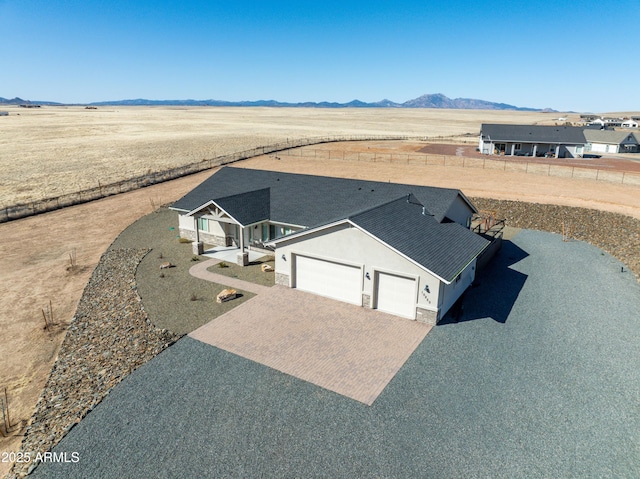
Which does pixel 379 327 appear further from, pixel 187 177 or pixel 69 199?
pixel 187 177

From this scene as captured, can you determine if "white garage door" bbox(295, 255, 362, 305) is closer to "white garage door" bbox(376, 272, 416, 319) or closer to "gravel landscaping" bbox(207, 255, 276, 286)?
"white garage door" bbox(376, 272, 416, 319)

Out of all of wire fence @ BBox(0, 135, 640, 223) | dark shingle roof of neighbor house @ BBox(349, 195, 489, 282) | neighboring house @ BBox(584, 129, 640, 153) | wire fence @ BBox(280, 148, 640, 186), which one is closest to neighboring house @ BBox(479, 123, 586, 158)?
wire fence @ BBox(280, 148, 640, 186)

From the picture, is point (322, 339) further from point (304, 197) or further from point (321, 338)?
point (304, 197)

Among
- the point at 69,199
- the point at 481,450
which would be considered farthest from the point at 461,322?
the point at 69,199

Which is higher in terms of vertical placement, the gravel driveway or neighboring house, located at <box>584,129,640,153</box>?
neighboring house, located at <box>584,129,640,153</box>

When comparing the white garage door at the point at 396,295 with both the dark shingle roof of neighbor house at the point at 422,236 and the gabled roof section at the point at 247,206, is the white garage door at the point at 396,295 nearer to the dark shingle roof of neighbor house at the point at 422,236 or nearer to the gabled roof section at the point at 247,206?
the dark shingle roof of neighbor house at the point at 422,236

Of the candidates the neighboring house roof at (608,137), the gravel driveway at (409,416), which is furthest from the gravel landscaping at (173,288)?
the neighboring house roof at (608,137)
